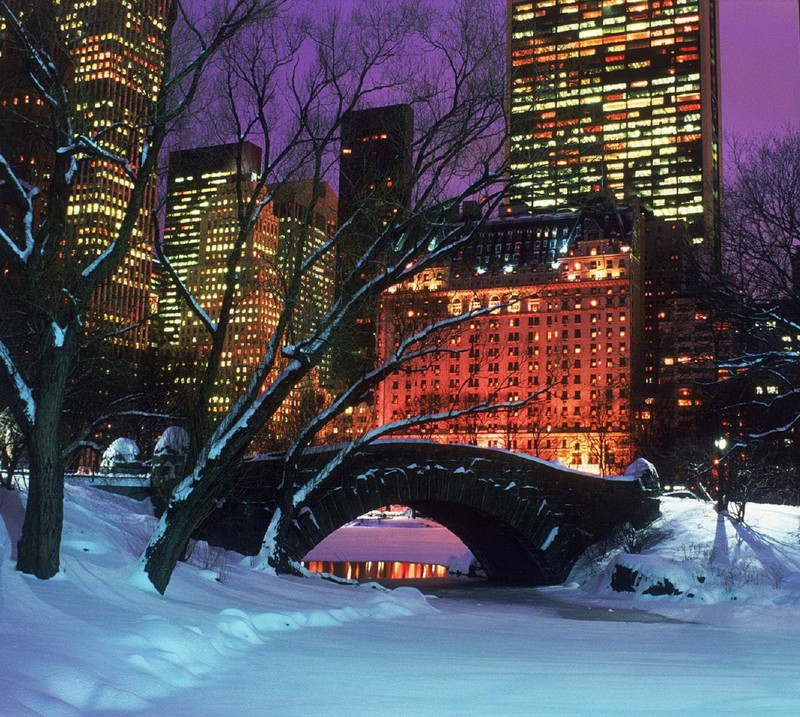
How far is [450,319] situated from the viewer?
62.6 feet

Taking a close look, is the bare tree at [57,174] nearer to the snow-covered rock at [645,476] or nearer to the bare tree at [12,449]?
the bare tree at [12,449]

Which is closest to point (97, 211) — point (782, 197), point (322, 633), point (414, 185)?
point (414, 185)

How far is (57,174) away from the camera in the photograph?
1530 cm

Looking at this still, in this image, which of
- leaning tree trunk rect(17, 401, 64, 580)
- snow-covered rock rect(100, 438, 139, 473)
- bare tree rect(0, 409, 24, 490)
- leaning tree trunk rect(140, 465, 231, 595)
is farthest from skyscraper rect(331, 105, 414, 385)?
snow-covered rock rect(100, 438, 139, 473)

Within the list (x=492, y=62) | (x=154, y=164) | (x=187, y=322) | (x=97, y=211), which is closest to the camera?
(x=154, y=164)

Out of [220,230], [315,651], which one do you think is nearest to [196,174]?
[220,230]

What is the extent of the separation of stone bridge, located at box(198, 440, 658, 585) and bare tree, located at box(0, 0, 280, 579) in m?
12.1

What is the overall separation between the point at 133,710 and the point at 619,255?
159 m

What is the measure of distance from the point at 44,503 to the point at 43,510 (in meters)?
0.15

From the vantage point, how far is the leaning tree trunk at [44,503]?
45.1ft

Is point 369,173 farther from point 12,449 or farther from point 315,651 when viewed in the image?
point 12,449

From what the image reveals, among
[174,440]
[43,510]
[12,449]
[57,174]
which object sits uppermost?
[57,174]

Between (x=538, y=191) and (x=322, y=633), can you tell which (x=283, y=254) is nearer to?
(x=538, y=191)

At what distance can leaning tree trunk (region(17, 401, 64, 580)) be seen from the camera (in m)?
13.8
